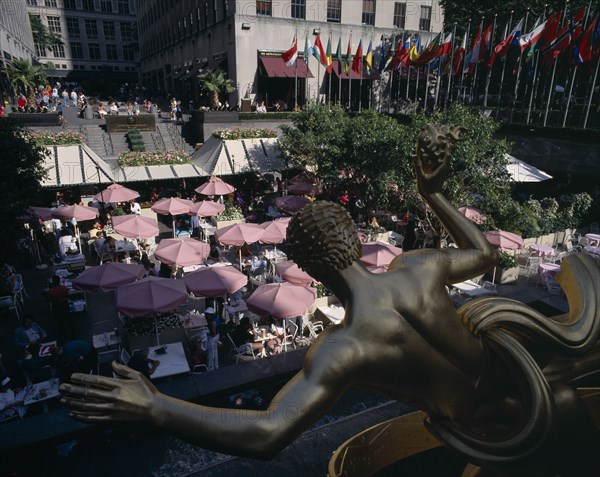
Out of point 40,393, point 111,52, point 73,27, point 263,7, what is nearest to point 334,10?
point 263,7

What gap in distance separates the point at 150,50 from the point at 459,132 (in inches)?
2910

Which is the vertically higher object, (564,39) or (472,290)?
(564,39)

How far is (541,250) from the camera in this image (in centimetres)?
1573

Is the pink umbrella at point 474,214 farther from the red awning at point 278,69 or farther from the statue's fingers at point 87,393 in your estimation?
the red awning at point 278,69

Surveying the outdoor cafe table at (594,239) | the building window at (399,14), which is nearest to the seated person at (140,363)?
the outdoor cafe table at (594,239)

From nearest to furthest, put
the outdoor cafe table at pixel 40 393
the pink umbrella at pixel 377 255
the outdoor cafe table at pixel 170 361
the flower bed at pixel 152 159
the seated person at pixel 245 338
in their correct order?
the outdoor cafe table at pixel 40 393
the outdoor cafe table at pixel 170 361
the seated person at pixel 245 338
the pink umbrella at pixel 377 255
the flower bed at pixel 152 159

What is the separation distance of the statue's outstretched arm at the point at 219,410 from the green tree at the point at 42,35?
88057mm

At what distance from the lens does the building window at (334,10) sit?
3731 centimetres

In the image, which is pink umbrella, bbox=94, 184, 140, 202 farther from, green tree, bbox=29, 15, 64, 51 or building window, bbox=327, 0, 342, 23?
green tree, bbox=29, 15, 64, 51

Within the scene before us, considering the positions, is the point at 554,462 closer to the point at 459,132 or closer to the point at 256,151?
the point at 459,132

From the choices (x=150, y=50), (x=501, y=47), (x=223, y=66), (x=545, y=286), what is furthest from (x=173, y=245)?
(x=150, y=50)

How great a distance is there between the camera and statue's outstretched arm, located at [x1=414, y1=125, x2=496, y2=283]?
3363 millimetres

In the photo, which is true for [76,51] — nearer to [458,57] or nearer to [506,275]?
[458,57]

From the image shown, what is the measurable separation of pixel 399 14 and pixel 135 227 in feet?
114
